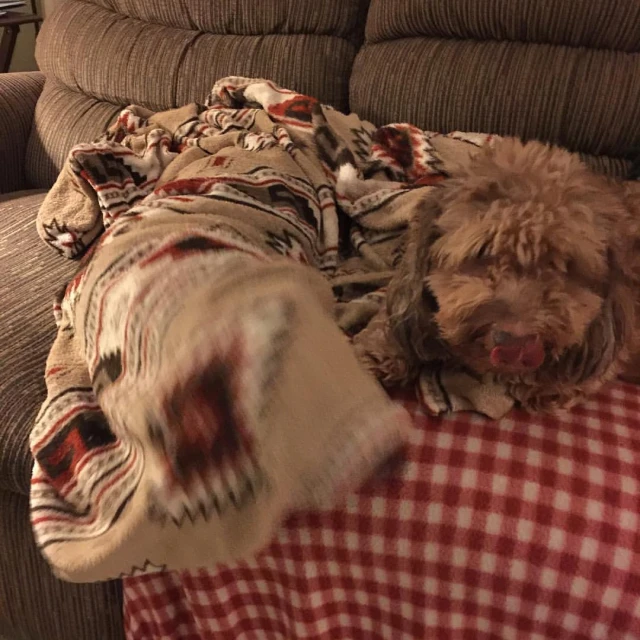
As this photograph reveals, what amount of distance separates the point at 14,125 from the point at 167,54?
2.05 ft

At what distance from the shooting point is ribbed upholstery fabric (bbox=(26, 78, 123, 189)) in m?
2.10

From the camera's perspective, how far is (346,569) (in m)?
0.95

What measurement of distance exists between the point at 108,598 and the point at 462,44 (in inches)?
59.9

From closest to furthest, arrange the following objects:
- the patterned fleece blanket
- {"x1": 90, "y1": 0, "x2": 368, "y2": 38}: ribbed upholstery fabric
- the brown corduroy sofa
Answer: the patterned fleece blanket < the brown corduroy sofa < {"x1": 90, "y1": 0, "x2": 368, "y2": 38}: ribbed upholstery fabric

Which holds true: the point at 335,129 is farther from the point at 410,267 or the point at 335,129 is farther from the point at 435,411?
the point at 435,411

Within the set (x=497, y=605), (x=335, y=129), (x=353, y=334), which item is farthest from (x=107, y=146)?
(x=497, y=605)

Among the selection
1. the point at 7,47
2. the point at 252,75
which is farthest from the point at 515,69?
the point at 7,47

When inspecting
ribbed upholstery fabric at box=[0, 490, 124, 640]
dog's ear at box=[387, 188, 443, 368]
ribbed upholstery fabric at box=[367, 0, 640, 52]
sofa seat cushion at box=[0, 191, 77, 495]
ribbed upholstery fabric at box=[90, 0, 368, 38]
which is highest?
ribbed upholstery fabric at box=[367, 0, 640, 52]

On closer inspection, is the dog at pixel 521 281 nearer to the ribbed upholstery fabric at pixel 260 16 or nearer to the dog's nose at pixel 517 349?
the dog's nose at pixel 517 349

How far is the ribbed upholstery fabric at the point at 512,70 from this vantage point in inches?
59.1

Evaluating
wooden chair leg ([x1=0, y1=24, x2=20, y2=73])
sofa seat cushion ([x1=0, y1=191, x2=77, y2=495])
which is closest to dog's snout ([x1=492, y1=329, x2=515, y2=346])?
sofa seat cushion ([x1=0, y1=191, x2=77, y2=495])

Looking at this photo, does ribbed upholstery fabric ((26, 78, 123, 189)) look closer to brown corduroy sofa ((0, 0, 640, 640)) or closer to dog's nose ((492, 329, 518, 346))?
brown corduroy sofa ((0, 0, 640, 640))

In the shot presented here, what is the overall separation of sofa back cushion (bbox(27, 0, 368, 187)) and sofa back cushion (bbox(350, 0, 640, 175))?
159mm

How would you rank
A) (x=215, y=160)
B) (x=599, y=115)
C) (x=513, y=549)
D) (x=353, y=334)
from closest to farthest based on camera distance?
(x=513, y=549)
(x=353, y=334)
(x=215, y=160)
(x=599, y=115)
